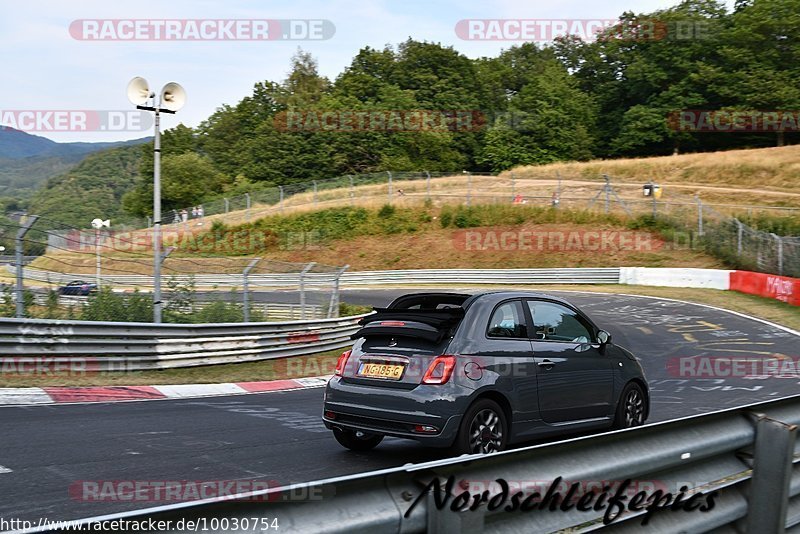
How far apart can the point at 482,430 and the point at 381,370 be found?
1.10m

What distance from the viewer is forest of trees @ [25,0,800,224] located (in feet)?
265

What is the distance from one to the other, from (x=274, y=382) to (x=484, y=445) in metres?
8.36

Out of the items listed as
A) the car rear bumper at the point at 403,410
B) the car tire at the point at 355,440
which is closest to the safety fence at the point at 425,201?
the car tire at the point at 355,440

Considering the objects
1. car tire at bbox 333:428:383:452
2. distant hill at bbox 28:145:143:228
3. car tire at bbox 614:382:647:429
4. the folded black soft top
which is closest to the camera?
the folded black soft top

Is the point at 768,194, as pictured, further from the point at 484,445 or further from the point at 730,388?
the point at 484,445

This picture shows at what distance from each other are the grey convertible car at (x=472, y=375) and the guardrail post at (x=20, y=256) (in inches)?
264

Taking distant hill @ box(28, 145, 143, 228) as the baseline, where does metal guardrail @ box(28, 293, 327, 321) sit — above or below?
below

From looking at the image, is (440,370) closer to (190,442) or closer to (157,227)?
(190,442)

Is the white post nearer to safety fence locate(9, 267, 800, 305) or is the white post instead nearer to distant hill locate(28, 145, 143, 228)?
safety fence locate(9, 267, 800, 305)

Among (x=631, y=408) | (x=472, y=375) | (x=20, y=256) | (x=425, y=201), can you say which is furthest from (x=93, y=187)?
(x=472, y=375)

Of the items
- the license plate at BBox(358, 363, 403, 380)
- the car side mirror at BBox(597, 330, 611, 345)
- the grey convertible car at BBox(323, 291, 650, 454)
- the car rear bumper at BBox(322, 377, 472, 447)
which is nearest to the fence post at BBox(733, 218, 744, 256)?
the car side mirror at BBox(597, 330, 611, 345)

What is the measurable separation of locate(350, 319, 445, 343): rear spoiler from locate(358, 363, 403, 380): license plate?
31 centimetres

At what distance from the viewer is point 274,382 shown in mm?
14961

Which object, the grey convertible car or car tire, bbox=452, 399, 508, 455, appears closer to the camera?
car tire, bbox=452, 399, 508, 455
